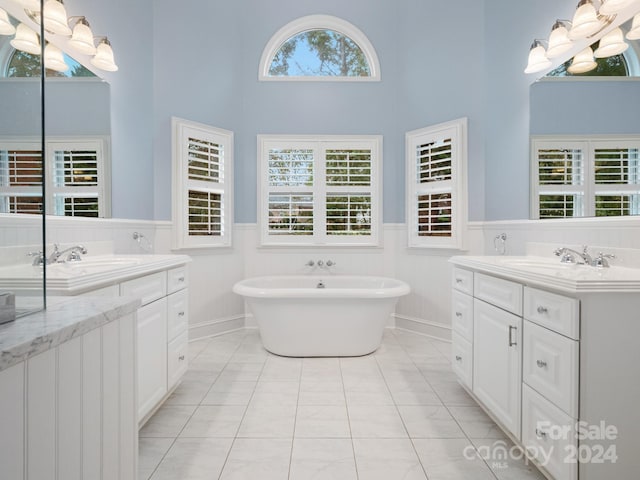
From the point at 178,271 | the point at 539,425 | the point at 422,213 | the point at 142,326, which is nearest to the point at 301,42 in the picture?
the point at 422,213

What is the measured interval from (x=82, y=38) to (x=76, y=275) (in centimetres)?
207

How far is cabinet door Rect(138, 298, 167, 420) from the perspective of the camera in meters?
1.96

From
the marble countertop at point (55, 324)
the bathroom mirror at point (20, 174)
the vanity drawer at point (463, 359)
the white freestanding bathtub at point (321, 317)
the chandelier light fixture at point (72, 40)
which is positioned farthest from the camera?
the white freestanding bathtub at point (321, 317)

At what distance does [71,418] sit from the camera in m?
0.78

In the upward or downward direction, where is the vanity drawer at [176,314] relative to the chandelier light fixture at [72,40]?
downward

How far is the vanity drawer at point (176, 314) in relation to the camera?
236cm

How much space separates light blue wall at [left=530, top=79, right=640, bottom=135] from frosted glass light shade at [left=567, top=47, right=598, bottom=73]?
8 centimetres

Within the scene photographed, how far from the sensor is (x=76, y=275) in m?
1.56

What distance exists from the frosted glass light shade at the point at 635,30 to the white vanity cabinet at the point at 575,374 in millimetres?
1339

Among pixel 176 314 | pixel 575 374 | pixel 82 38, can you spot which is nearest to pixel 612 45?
pixel 575 374

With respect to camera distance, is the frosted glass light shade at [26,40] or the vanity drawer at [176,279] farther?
the vanity drawer at [176,279]

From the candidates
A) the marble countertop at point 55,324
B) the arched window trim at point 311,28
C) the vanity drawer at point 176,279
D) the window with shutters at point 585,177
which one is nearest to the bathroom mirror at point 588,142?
the window with shutters at point 585,177

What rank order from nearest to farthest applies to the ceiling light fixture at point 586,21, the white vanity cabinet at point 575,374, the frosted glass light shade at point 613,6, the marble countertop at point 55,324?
the marble countertop at point 55,324 < the white vanity cabinet at point 575,374 < the frosted glass light shade at point 613,6 < the ceiling light fixture at point 586,21

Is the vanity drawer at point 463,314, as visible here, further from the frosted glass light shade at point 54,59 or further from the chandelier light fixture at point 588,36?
the frosted glass light shade at point 54,59
